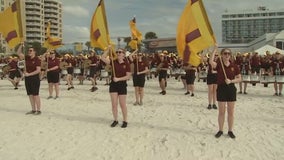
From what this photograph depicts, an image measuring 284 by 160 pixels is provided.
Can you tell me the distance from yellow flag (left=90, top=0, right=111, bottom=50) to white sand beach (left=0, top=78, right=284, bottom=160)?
2064mm

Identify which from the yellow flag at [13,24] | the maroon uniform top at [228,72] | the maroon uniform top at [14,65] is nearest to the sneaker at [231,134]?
the maroon uniform top at [228,72]

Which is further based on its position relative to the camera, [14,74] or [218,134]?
[14,74]

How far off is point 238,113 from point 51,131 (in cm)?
556

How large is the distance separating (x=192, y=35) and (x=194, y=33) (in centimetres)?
7

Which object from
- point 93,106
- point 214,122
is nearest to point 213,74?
point 214,122

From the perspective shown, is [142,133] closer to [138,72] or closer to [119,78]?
[119,78]

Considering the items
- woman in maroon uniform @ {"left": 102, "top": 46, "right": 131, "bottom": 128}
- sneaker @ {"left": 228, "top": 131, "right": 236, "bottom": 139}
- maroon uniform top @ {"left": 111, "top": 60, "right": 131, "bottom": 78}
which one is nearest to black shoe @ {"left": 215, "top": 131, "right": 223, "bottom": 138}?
sneaker @ {"left": 228, "top": 131, "right": 236, "bottom": 139}

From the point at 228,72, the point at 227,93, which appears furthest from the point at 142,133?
the point at 228,72

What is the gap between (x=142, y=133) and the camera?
8.80 meters

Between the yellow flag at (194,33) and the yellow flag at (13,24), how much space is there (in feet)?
17.4

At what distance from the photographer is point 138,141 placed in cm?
805

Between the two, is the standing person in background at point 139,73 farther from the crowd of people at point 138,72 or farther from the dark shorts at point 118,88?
the dark shorts at point 118,88

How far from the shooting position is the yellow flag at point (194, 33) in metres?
8.59

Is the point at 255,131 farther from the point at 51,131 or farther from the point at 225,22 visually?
the point at 225,22
